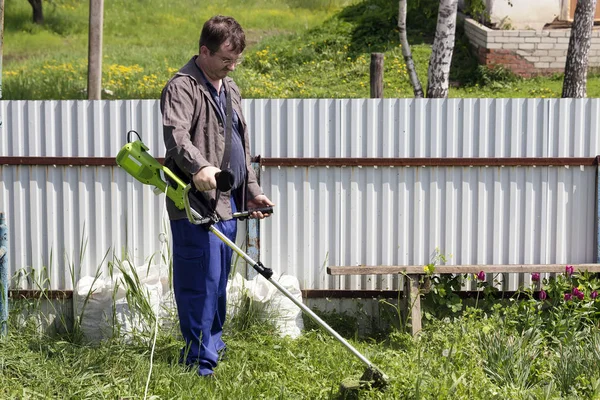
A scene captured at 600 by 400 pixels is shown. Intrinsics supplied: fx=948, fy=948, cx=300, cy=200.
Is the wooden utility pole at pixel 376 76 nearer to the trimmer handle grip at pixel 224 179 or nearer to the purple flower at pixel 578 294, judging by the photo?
the purple flower at pixel 578 294

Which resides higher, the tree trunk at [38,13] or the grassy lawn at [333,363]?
the tree trunk at [38,13]

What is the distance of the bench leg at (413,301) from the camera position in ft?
20.0

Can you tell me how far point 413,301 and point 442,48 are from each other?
564cm

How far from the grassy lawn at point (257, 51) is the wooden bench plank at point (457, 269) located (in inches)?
319

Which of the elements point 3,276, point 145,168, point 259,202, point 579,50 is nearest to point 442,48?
point 579,50

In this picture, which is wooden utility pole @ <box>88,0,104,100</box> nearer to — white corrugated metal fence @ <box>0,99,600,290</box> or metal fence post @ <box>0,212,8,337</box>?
white corrugated metal fence @ <box>0,99,600,290</box>

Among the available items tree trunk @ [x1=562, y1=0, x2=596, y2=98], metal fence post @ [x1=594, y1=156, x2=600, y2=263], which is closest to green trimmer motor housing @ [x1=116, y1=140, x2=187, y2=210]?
metal fence post @ [x1=594, y1=156, x2=600, y2=263]

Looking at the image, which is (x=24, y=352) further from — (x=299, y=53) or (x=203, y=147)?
→ (x=299, y=53)

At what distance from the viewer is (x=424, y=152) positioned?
659 cm

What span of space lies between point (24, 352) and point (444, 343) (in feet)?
8.35

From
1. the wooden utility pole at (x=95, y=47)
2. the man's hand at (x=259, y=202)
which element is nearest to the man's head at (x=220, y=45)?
the man's hand at (x=259, y=202)

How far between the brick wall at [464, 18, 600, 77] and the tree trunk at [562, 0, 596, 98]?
10.8ft

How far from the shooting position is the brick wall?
1592 cm

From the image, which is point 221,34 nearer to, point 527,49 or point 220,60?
point 220,60
